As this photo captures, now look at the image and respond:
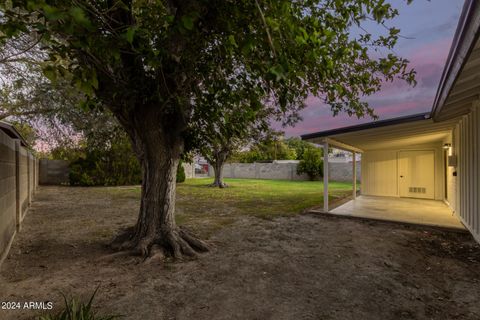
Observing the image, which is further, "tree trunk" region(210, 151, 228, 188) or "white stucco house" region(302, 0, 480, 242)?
"tree trunk" region(210, 151, 228, 188)

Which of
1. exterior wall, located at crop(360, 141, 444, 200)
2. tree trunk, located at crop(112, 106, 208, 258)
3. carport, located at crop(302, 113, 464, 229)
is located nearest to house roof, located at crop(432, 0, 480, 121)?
carport, located at crop(302, 113, 464, 229)

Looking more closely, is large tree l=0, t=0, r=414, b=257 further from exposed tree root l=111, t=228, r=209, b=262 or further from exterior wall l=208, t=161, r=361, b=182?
exterior wall l=208, t=161, r=361, b=182

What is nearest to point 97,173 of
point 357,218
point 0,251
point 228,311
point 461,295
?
point 0,251

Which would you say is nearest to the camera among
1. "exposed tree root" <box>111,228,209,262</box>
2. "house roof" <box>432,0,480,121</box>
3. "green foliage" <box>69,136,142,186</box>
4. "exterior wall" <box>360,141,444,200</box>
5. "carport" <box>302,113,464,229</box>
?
"house roof" <box>432,0,480,121</box>

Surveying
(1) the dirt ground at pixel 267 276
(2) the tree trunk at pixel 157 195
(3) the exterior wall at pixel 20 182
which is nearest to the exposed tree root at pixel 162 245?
(2) the tree trunk at pixel 157 195

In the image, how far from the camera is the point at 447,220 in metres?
6.45

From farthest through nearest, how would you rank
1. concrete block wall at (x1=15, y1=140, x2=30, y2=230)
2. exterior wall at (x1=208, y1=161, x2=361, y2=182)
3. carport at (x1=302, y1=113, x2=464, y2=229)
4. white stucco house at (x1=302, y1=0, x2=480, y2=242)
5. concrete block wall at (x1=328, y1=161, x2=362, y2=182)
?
exterior wall at (x1=208, y1=161, x2=361, y2=182) → concrete block wall at (x1=328, y1=161, x2=362, y2=182) → carport at (x1=302, y1=113, x2=464, y2=229) → concrete block wall at (x1=15, y1=140, x2=30, y2=230) → white stucco house at (x1=302, y1=0, x2=480, y2=242)

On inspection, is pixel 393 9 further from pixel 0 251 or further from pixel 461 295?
pixel 0 251

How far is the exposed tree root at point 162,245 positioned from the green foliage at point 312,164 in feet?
61.2

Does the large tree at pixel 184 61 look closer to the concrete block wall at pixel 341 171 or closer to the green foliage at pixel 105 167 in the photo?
the green foliage at pixel 105 167

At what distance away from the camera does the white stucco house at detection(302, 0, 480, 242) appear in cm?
276

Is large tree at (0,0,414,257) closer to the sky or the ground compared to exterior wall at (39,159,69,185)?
closer to the sky

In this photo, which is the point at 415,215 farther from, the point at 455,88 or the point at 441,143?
the point at 441,143

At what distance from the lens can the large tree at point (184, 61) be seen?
2.17 m
